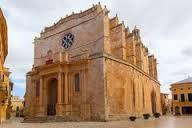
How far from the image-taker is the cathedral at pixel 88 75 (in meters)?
31.8

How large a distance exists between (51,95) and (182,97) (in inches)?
1402

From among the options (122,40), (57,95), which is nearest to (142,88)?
(122,40)

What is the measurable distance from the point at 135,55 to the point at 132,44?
6.87 ft

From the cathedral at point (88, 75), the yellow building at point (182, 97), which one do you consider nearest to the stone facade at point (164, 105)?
the yellow building at point (182, 97)

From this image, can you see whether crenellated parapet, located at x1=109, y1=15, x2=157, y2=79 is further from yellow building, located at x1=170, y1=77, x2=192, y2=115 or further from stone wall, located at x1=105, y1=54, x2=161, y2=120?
yellow building, located at x1=170, y1=77, x2=192, y2=115

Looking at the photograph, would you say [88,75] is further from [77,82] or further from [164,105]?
[164,105]

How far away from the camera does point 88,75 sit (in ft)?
107

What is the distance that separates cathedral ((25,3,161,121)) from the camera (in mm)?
31781

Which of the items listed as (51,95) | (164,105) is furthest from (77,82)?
(164,105)

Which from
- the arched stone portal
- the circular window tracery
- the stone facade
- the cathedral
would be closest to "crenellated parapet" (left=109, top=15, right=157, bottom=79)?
the cathedral

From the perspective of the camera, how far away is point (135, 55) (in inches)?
1734

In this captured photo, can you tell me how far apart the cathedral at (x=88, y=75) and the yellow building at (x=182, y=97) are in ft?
57.2

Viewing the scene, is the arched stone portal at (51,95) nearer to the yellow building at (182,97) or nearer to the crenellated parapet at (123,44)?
the crenellated parapet at (123,44)

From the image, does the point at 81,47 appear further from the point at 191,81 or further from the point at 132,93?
the point at 191,81
